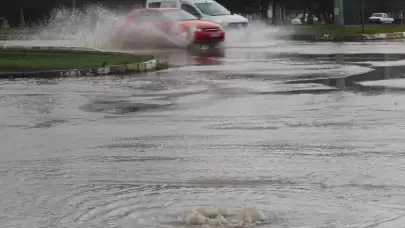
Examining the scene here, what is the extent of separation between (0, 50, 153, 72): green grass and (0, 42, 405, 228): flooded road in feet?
12.9

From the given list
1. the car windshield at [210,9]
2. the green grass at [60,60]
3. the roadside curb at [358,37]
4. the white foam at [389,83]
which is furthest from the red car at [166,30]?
the white foam at [389,83]

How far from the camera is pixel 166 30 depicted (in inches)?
1258

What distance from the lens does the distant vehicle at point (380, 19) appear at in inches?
2858

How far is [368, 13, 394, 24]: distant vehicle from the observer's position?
7259 cm

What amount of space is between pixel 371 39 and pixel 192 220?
1408 inches

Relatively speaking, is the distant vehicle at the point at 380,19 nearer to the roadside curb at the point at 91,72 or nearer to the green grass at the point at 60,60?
the green grass at the point at 60,60

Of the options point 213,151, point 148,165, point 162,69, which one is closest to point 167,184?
point 148,165

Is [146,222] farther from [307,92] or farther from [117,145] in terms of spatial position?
[307,92]

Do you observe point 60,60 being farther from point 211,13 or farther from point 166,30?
point 211,13

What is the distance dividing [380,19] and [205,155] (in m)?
66.7

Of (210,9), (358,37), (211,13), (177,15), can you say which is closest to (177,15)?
(177,15)

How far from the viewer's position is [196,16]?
3594cm

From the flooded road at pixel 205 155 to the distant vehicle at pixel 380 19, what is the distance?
2270 inches

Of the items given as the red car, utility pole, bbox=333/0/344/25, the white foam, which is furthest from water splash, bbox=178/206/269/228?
utility pole, bbox=333/0/344/25
